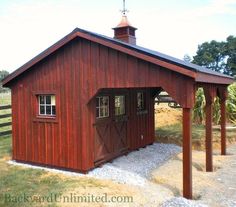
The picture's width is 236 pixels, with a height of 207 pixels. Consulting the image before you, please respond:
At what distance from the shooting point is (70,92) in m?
8.80

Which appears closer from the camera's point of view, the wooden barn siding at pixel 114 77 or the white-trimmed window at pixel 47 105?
the wooden barn siding at pixel 114 77

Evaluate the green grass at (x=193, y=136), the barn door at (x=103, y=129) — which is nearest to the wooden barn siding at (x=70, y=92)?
the barn door at (x=103, y=129)

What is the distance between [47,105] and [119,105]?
7.99ft

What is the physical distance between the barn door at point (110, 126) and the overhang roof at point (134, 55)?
1922mm

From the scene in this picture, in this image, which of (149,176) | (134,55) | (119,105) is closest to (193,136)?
(119,105)

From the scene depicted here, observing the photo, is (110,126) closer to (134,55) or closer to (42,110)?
(42,110)

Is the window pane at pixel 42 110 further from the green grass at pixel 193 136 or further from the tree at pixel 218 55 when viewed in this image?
the tree at pixel 218 55

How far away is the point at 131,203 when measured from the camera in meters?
6.56

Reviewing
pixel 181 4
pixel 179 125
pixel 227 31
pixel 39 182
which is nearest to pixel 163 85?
pixel 39 182

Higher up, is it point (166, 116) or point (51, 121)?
point (51, 121)

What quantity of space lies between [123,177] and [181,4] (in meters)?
7.77

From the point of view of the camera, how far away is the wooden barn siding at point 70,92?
771 cm

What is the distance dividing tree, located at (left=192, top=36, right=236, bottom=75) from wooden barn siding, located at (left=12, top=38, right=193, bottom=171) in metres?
48.7

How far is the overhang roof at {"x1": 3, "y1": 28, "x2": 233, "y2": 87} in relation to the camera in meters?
6.70
